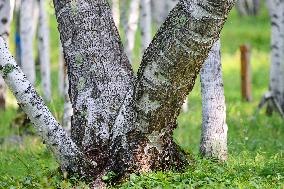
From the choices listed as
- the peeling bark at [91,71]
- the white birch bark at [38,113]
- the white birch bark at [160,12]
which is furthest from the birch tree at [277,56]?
the white birch bark at [38,113]

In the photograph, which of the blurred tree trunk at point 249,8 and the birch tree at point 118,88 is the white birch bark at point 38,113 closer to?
the birch tree at point 118,88

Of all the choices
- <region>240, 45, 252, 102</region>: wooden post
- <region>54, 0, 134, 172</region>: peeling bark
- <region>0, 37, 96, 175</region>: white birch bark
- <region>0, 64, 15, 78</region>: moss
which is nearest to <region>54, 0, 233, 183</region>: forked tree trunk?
<region>54, 0, 134, 172</region>: peeling bark

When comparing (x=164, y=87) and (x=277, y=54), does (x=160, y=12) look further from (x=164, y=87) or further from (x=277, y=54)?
(x=164, y=87)

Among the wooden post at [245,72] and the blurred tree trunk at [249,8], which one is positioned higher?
the blurred tree trunk at [249,8]

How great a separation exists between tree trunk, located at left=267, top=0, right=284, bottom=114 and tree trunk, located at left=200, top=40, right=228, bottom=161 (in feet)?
22.9

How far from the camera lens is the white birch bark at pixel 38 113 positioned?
7.04m

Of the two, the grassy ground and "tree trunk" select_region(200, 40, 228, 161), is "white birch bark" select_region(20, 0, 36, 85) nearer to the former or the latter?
the grassy ground

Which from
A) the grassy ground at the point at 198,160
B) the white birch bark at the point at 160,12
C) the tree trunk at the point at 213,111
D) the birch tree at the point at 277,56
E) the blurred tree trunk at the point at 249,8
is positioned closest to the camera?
the grassy ground at the point at 198,160

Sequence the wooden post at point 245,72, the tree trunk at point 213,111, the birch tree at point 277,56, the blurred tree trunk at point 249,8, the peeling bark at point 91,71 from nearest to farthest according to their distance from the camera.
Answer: the peeling bark at point 91,71
the tree trunk at point 213,111
the birch tree at point 277,56
the wooden post at point 245,72
the blurred tree trunk at point 249,8

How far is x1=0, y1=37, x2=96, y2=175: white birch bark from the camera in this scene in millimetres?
7043

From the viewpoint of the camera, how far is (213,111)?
8531mm

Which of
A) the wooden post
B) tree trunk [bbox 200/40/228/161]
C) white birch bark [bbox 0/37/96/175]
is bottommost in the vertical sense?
white birch bark [bbox 0/37/96/175]

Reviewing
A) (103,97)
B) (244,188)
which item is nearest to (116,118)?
(103,97)

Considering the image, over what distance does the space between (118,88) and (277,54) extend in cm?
855
